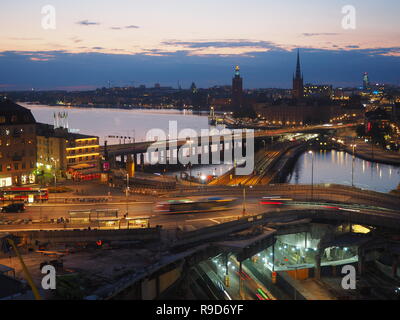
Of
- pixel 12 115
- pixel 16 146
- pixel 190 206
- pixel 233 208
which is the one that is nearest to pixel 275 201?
pixel 233 208

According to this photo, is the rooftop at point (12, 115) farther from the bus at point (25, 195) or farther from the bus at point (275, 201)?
the bus at point (275, 201)

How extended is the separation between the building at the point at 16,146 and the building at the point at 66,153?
1469mm

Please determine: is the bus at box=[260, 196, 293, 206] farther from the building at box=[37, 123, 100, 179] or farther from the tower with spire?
the tower with spire

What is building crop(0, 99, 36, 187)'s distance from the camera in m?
19.6

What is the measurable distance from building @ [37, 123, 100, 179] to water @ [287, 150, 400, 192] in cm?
1425

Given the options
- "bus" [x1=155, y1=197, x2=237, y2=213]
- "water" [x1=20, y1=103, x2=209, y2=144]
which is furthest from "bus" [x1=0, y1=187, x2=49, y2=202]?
"water" [x1=20, y1=103, x2=209, y2=144]

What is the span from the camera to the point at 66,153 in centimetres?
2362

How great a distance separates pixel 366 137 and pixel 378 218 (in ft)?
153

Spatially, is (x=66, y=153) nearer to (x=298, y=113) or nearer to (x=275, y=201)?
(x=275, y=201)

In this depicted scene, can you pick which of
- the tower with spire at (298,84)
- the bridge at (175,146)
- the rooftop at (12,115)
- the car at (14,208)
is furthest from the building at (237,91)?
the car at (14,208)

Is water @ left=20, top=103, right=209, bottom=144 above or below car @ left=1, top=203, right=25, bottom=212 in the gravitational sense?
above

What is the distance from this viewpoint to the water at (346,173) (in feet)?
102

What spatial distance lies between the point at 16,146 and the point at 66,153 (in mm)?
3723
